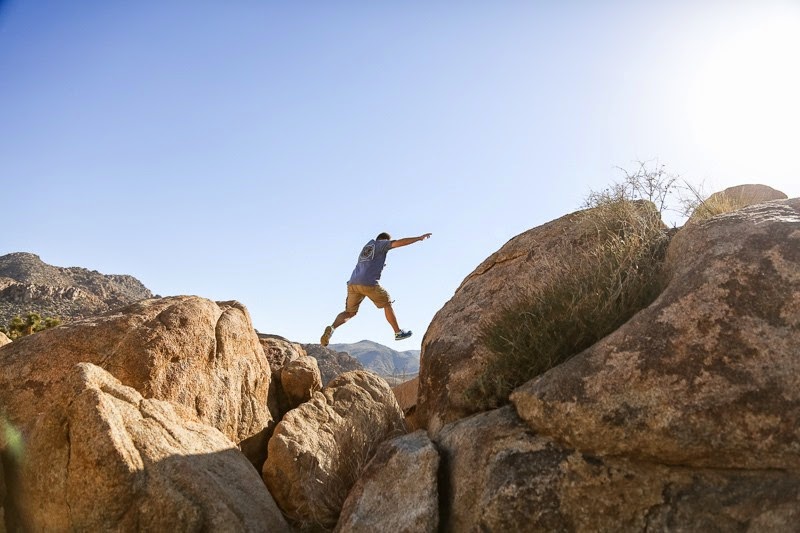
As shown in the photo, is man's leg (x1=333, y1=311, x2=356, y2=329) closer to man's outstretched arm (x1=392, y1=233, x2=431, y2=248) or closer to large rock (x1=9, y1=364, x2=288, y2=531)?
man's outstretched arm (x1=392, y1=233, x2=431, y2=248)

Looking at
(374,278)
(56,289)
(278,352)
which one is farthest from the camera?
(56,289)

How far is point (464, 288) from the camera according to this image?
26.6 feet

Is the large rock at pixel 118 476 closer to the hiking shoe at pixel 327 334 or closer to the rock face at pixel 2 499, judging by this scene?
the rock face at pixel 2 499

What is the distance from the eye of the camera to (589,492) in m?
4.33

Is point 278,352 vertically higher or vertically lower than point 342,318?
lower

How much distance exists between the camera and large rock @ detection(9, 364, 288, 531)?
17.0 feet

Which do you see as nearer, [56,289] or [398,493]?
[398,493]

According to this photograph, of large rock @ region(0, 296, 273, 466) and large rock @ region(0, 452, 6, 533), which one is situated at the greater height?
large rock @ region(0, 296, 273, 466)

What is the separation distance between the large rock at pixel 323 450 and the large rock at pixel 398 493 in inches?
38.8

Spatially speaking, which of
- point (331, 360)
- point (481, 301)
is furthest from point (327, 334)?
point (331, 360)

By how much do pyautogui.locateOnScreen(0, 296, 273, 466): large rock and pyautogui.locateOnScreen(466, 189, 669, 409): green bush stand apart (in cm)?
375

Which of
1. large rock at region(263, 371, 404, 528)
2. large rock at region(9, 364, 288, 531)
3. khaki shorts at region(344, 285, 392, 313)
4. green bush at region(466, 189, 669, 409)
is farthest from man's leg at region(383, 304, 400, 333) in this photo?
large rock at region(9, 364, 288, 531)

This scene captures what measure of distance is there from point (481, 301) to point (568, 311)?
6.20 feet

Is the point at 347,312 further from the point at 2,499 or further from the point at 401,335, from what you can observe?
the point at 2,499
